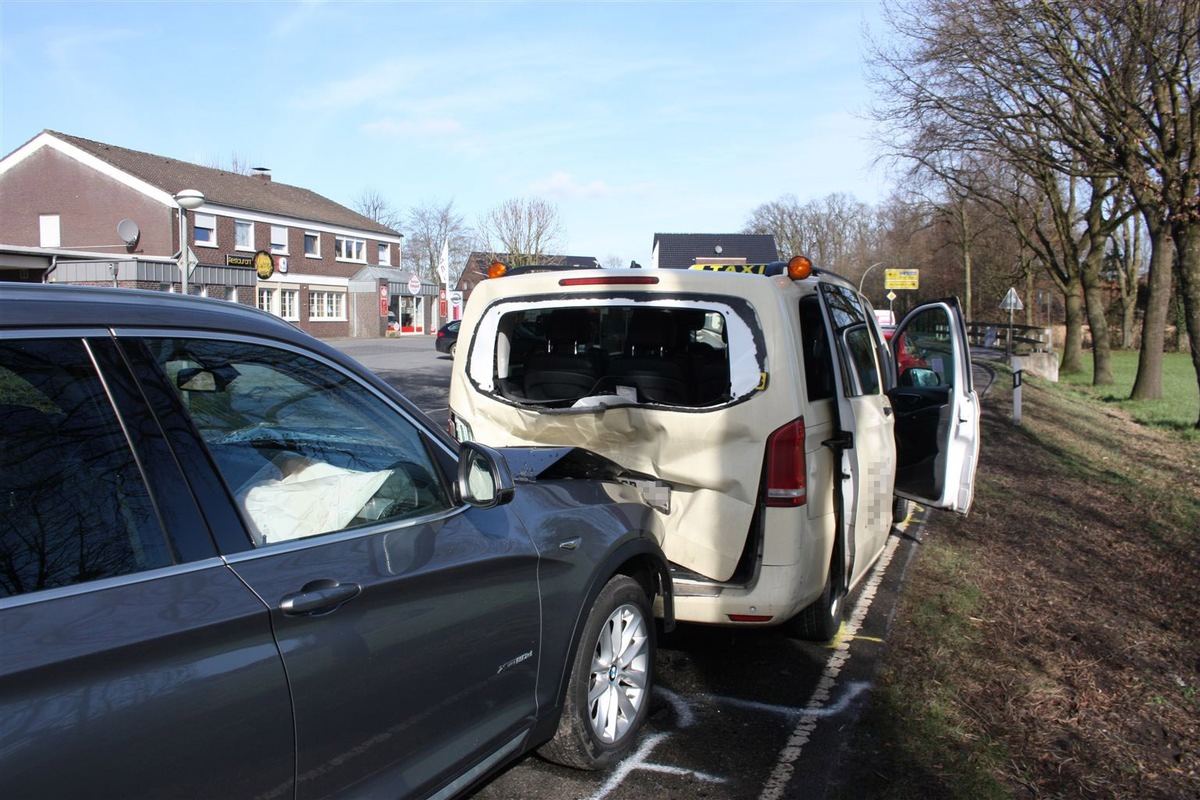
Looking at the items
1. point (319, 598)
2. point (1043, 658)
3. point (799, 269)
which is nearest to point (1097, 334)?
point (1043, 658)

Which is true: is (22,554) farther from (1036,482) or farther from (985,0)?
(985,0)

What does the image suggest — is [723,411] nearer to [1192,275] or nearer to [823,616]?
[823,616]

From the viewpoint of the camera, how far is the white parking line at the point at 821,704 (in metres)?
3.52

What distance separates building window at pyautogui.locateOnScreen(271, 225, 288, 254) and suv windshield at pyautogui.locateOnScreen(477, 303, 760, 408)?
140 feet

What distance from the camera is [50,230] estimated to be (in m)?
41.2

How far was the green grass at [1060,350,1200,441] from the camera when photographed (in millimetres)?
16986

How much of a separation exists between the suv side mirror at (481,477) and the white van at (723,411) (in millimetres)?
1309

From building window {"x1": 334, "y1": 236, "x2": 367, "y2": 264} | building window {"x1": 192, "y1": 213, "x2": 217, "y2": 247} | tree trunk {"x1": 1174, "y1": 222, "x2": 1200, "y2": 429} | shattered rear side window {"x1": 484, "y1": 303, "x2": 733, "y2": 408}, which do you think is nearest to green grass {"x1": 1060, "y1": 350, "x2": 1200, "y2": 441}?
tree trunk {"x1": 1174, "y1": 222, "x2": 1200, "y2": 429}

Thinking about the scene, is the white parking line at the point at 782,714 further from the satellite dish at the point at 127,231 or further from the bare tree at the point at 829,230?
the bare tree at the point at 829,230

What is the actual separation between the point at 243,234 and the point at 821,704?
44219 millimetres

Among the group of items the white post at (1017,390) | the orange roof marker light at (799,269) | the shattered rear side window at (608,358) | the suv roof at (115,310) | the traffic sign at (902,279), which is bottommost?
the white post at (1017,390)

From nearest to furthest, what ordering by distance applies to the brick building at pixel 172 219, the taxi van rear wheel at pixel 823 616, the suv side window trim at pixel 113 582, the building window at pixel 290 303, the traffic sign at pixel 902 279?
the suv side window trim at pixel 113 582 < the taxi van rear wheel at pixel 823 616 < the brick building at pixel 172 219 < the building window at pixel 290 303 < the traffic sign at pixel 902 279

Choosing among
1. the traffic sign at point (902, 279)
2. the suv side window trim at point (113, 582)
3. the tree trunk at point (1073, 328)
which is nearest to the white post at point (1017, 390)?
the suv side window trim at point (113, 582)

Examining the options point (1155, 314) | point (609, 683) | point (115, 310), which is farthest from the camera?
point (1155, 314)
